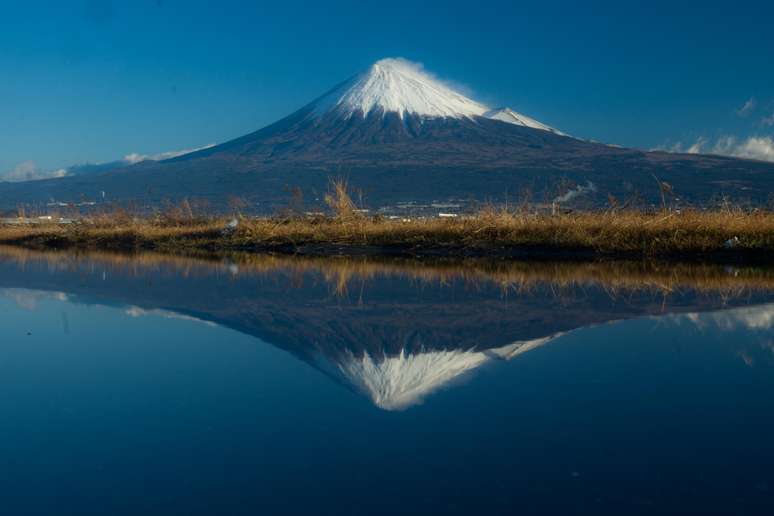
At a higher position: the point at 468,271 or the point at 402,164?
the point at 402,164

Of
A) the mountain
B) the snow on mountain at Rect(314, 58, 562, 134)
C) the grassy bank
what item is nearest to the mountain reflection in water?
the grassy bank

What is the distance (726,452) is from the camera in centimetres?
234

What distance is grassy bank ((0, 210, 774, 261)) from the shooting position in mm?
9609

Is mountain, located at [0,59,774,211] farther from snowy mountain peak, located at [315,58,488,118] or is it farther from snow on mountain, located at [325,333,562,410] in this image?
snow on mountain, located at [325,333,562,410]

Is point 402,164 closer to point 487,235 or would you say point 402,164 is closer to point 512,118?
point 512,118

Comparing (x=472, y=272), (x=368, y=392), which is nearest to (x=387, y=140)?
(x=472, y=272)

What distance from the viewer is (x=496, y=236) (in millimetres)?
11078

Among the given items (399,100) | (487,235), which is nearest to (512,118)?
(399,100)

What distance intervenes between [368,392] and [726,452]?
1.32m

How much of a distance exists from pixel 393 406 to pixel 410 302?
9.51 feet

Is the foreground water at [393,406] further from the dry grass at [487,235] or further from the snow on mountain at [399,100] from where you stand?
the snow on mountain at [399,100]

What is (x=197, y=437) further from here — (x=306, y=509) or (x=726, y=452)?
(x=726, y=452)

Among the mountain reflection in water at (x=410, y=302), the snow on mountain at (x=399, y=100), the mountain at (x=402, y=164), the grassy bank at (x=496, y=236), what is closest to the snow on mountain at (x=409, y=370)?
the mountain reflection in water at (x=410, y=302)

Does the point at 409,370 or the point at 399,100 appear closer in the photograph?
the point at 409,370
